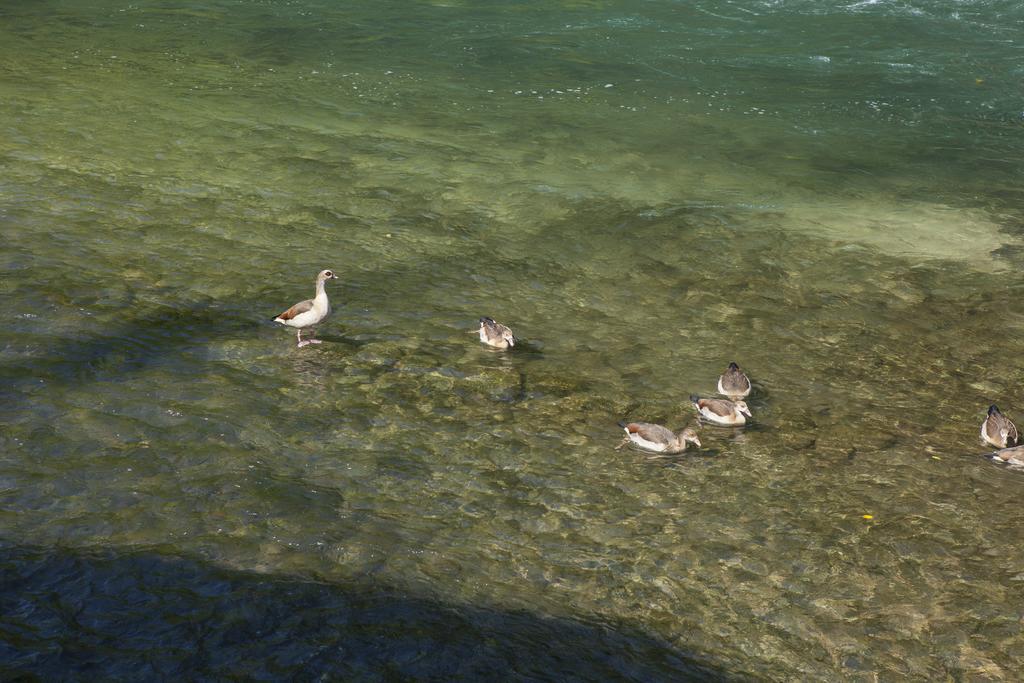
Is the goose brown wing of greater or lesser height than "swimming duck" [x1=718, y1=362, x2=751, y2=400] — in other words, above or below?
above

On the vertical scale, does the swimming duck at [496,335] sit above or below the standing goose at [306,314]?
below

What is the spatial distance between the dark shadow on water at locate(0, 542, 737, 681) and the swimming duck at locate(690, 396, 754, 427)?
327 cm

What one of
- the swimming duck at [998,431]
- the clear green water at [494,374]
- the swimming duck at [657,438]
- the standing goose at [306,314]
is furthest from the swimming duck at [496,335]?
the swimming duck at [998,431]

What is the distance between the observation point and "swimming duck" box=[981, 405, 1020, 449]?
10.2 m

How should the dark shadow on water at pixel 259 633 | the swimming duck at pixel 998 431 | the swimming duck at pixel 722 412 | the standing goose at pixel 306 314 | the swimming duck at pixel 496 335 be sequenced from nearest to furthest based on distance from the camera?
the dark shadow on water at pixel 259 633 → the swimming duck at pixel 998 431 → the swimming duck at pixel 722 412 → the standing goose at pixel 306 314 → the swimming duck at pixel 496 335

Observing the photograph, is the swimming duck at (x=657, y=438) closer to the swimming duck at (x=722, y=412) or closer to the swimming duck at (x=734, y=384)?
the swimming duck at (x=722, y=412)

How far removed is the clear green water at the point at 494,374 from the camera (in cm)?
754

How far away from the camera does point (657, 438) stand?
9789 mm

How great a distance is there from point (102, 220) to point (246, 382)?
4.74 metres

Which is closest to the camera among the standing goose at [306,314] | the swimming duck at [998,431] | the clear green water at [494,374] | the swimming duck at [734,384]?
the clear green water at [494,374]

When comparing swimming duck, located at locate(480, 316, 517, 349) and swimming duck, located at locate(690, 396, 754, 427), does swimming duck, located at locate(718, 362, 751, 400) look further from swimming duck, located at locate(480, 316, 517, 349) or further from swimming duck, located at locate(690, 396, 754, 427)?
swimming duck, located at locate(480, 316, 517, 349)

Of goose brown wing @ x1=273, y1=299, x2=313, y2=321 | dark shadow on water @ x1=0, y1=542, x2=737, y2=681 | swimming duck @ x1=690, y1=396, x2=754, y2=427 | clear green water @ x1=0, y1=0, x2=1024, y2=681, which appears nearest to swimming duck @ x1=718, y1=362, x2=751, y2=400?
swimming duck @ x1=690, y1=396, x2=754, y2=427

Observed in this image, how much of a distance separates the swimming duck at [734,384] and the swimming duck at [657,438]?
95 centimetres

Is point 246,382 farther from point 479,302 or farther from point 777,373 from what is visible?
point 777,373
